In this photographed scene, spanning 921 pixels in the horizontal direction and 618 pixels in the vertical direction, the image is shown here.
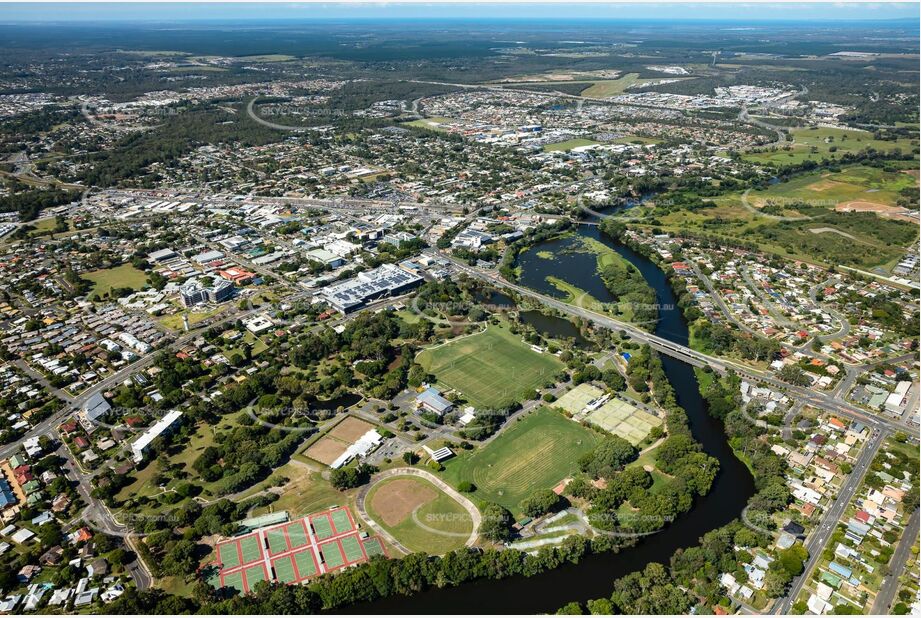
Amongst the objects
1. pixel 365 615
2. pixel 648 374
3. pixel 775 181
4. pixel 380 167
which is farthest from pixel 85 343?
pixel 775 181

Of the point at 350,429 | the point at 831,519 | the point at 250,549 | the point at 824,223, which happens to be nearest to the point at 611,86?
the point at 824,223

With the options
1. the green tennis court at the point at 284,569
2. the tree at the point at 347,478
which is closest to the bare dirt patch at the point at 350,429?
the tree at the point at 347,478

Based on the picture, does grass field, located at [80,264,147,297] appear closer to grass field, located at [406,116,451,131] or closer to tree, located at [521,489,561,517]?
tree, located at [521,489,561,517]

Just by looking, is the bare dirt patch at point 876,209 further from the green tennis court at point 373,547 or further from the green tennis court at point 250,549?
the green tennis court at point 250,549

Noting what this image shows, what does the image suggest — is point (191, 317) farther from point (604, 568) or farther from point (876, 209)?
point (876, 209)

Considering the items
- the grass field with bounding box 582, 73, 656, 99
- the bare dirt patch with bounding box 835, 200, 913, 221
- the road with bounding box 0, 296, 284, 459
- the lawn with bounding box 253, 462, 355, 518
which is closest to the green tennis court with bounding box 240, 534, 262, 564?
the lawn with bounding box 253, 462, 355, 518

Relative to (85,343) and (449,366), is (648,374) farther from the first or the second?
(85,343)
